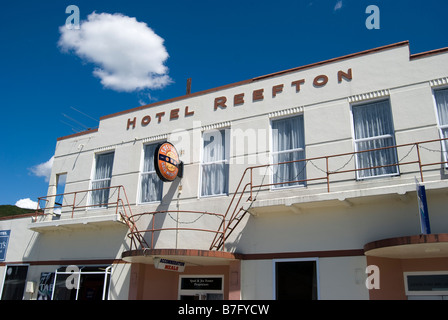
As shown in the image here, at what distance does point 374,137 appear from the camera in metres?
11.2

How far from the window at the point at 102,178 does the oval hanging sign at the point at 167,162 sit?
3.38 metres

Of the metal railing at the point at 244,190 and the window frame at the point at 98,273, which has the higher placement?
the metal railing at the point at 244,190

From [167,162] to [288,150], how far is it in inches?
146

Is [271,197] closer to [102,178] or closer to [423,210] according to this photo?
[423,210]


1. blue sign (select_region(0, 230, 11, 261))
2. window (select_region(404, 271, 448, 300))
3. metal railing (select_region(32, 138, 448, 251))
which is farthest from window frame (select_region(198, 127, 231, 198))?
blue sign (select_region(0, 230, 11, 261))

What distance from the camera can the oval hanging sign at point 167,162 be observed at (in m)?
12.4

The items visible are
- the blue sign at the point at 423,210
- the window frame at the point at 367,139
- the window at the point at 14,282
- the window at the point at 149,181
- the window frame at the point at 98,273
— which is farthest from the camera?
the window at the point at 14,282

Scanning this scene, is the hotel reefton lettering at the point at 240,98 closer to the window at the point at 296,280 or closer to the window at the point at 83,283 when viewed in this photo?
the window at the point at 296,280

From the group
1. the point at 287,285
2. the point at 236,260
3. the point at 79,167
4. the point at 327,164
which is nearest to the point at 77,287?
the point at 79,167

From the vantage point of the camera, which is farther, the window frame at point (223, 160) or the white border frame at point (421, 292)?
the window frame at point (223, 160)

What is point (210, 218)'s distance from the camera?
41.2ft

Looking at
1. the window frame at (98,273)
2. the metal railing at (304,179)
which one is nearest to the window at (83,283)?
the window frame at (98,273)

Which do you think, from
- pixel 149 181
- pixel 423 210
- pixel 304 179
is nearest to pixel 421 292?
pixel 423 210

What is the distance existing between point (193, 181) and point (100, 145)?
4.90m
